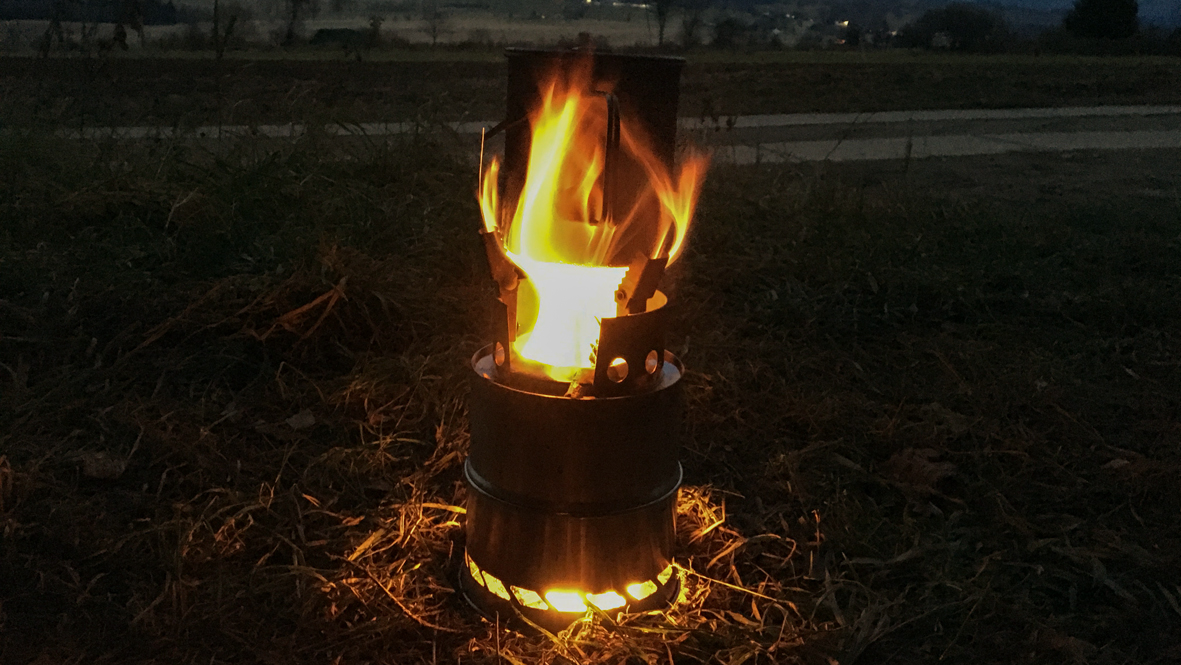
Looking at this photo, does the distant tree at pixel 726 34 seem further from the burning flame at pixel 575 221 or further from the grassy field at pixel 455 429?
the burning flame at pixel 575 221

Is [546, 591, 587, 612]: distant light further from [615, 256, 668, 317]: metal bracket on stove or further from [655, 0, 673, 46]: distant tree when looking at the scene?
Answer: [655, 0, 673, 46]: distant tree

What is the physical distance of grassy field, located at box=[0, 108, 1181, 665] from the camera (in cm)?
215

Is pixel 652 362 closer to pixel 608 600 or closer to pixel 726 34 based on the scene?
pixel 608 600

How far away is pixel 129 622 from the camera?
6.79ft

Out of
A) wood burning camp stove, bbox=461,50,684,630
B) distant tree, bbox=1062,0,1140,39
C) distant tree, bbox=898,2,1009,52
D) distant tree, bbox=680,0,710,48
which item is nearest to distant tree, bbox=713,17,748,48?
distant tree, bbox=680,0,710,48

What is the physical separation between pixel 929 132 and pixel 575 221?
8720 millimetres

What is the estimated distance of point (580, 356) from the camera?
2180 millimetres

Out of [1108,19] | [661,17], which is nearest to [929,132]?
[661,17]

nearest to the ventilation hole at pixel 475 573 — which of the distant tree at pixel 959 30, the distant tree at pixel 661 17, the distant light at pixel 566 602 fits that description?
the distant light at pixel 566 602

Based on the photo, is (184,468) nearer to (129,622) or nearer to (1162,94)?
(129,622)

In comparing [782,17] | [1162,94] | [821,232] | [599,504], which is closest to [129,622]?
[599,504]

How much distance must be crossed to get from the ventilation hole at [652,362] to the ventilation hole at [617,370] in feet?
0.27

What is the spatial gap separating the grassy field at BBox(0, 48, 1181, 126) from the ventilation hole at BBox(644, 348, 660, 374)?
127 inches

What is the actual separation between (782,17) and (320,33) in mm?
10659
